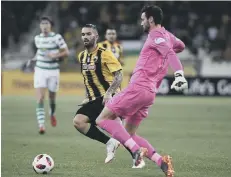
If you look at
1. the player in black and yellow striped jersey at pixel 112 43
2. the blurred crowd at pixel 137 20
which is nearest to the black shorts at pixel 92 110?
the player in black and yellow striped jersey at pixel 112 43

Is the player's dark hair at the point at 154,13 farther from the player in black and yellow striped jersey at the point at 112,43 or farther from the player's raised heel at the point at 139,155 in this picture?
the player in black and yellow striped jersey at the point at 112,43

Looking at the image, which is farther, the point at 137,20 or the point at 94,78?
the point at 137,20

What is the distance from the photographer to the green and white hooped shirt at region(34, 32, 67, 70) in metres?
15.1

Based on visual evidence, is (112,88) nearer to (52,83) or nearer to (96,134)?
(96,134)

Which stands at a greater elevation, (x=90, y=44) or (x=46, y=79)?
(x=90, y=44)

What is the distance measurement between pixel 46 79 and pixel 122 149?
153 inches

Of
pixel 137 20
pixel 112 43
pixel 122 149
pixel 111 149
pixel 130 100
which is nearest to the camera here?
pixel 130 100

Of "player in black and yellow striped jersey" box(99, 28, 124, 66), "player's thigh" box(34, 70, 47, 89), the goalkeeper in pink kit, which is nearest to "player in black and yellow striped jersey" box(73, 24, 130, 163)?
the goalkeeper in pink kit

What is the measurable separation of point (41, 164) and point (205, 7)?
85.4 ft

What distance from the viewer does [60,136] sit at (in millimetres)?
13719

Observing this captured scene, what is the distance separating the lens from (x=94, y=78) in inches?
398

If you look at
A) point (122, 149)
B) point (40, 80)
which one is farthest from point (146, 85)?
point (40, 80)

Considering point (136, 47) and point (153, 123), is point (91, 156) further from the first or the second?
point (136, 47)

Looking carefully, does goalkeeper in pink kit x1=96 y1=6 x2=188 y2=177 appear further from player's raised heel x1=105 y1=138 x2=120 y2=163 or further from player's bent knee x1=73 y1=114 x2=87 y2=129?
player's bent knee x1=73 y1=114 x2=87 y2=129
